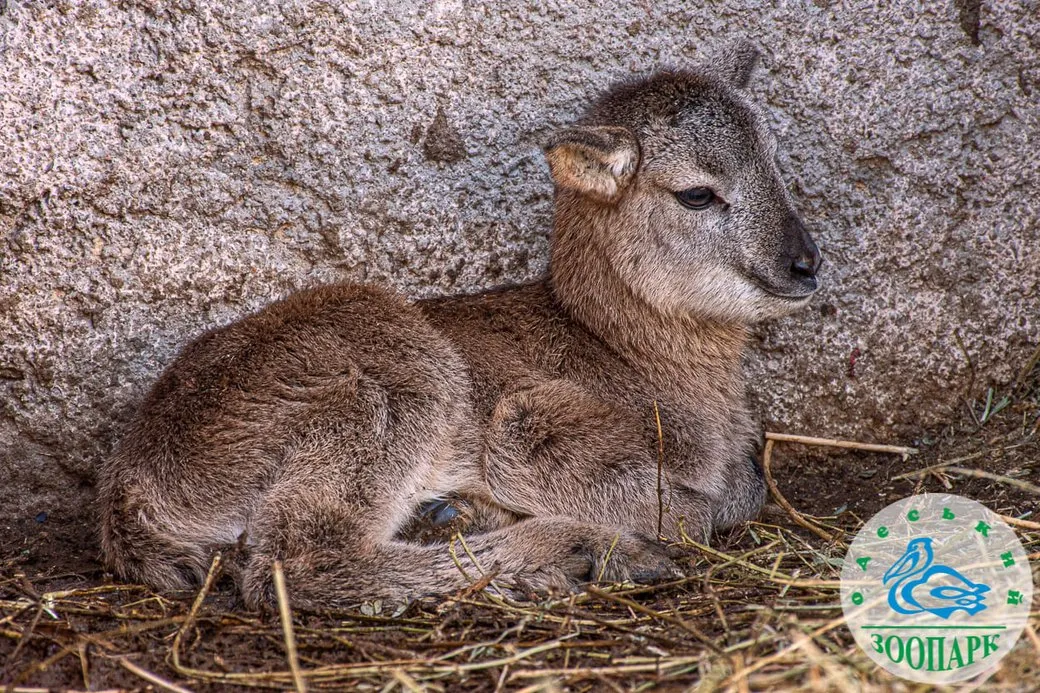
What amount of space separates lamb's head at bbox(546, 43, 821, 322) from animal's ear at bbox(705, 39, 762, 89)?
162 millimetres

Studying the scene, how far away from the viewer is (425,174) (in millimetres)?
5621

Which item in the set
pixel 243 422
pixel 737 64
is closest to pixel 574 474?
pixel 243 422

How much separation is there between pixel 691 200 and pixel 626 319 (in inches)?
27.0

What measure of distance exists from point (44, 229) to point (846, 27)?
4.16m

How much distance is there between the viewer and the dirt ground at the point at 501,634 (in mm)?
3648

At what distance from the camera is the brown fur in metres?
4.61

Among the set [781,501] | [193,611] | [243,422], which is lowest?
[781,501]

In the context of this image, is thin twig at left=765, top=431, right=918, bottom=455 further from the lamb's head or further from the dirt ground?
the lamb's head

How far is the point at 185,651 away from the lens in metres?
4.11

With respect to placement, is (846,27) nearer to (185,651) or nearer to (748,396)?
(748,396)

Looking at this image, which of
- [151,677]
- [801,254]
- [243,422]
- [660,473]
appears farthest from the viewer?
[801,254]

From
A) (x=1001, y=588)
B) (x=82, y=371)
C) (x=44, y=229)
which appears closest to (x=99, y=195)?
(x=44, y=229)

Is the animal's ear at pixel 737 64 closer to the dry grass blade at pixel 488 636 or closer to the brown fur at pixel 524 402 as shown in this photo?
the brown fur at pixel 524 402

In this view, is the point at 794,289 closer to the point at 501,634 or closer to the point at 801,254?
the point at 801,254
